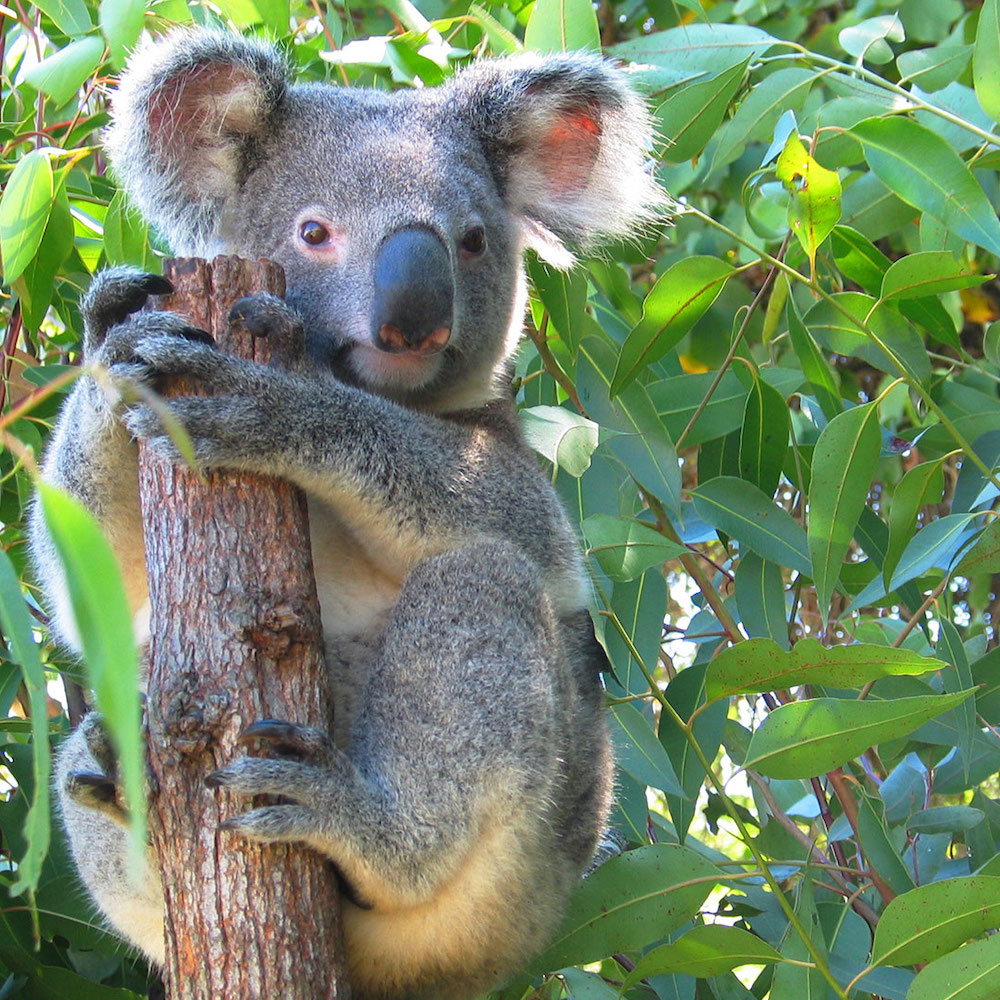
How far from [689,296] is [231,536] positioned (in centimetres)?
111

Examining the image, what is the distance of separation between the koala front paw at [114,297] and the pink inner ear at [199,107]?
59 cm

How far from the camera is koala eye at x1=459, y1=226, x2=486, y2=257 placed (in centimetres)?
244

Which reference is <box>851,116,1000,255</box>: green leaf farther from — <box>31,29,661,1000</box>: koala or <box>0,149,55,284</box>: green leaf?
<box>0,149,55,284</box>: green leaf

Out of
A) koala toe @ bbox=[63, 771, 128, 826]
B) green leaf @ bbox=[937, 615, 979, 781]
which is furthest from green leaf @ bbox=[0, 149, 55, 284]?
green leaf @ bbox=[937, 615, 979, 781]

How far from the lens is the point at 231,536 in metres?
1.79

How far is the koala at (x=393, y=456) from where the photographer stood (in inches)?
73.2

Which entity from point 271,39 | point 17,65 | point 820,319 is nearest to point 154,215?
point 271,39

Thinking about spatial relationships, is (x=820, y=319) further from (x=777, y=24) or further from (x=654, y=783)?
(x=777, y=24)

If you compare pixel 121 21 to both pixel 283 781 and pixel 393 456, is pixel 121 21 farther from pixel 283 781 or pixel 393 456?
pixel 283 781

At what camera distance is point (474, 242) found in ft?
8.07

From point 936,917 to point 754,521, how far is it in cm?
82

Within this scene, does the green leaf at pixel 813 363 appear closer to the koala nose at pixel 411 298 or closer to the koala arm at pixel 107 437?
the koala nose at pixel 411 298

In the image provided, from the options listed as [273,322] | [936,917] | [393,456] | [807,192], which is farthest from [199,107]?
[936,917]

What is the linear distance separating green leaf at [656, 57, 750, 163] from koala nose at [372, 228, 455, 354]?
0.63 meters
